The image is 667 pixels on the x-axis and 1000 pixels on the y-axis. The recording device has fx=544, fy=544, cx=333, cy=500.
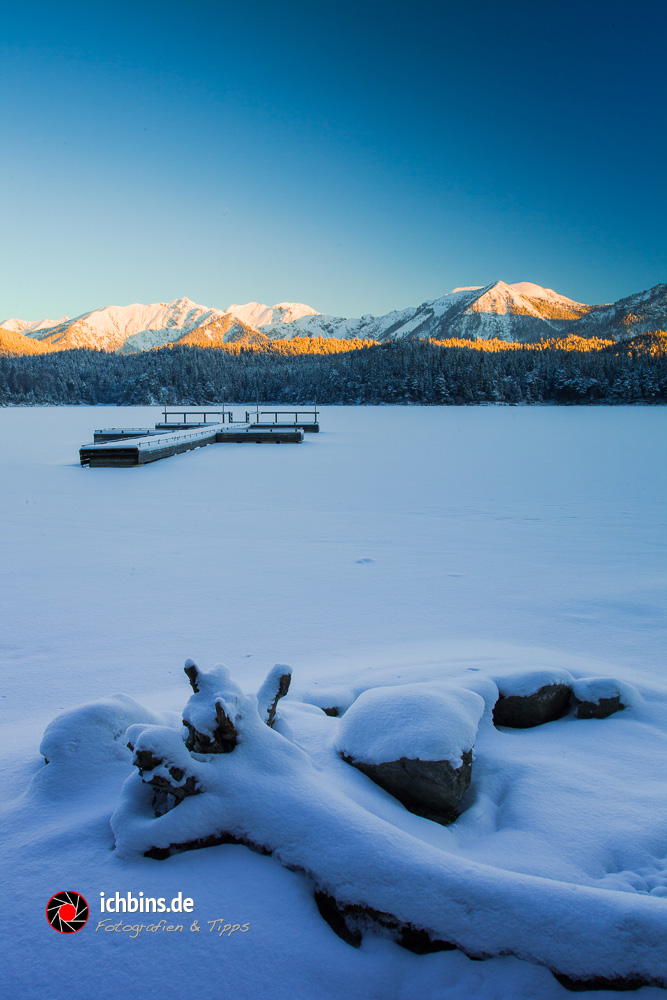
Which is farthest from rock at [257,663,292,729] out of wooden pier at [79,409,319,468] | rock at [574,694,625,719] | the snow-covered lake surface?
wooden pier at [79,409,319,468]

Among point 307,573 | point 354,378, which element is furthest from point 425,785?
point 354,378

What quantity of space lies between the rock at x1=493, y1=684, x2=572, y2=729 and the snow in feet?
1.13

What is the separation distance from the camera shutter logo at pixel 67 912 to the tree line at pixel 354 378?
8578cm

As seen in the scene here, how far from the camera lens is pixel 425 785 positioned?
1.96 m

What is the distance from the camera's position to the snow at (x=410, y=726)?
2.00 metres

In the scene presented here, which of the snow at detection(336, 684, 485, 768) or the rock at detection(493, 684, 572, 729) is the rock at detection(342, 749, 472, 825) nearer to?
the snow at detection(336, 684, 485, 768)

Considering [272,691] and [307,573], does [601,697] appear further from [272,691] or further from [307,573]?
[307,573]

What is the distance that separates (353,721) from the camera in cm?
224

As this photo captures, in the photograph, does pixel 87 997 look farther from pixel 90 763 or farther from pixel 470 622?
pixel 470 622

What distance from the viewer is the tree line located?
81.8 meters

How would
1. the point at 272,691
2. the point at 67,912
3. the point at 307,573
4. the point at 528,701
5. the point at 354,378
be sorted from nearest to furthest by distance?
the point at 67,912 < the point at 272,691 < the point at 528,701 < the point at 307,573 < the point at 354,378

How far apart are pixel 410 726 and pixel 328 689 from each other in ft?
2.74

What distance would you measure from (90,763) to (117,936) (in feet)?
2.19

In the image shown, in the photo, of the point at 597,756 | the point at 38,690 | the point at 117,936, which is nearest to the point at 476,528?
the point at 597,756
